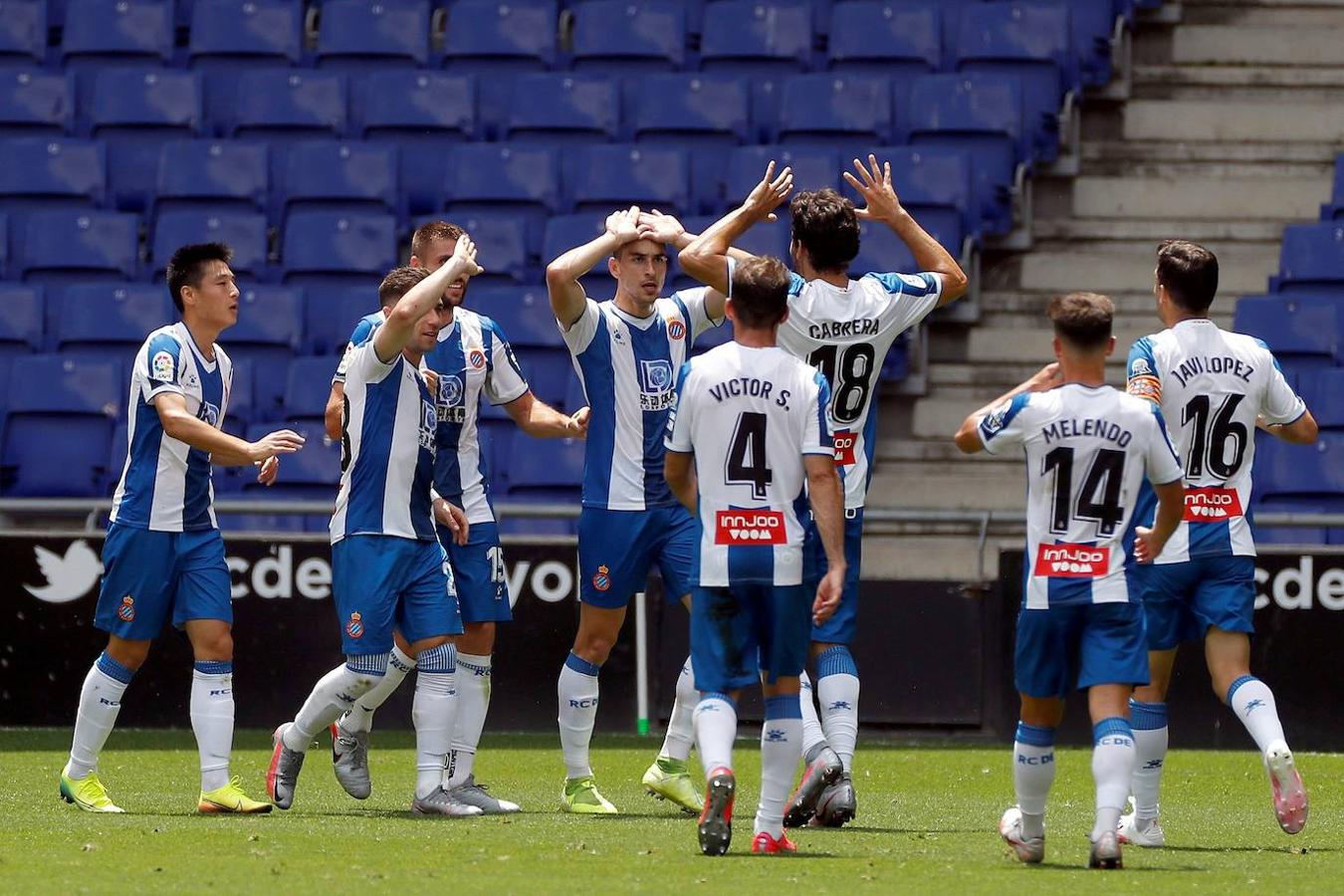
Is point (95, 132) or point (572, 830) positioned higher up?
point (95, 132)

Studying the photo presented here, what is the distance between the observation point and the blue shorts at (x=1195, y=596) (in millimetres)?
7305

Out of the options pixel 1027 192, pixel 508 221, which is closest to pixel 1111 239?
pixel 1027 192

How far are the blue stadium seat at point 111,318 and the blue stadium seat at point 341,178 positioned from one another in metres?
1.52

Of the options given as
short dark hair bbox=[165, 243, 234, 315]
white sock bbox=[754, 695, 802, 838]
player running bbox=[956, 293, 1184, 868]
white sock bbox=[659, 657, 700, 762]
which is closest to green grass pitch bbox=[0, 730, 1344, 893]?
white sock bbox=[754, 695, 802, 838]

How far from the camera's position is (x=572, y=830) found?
7492 mm

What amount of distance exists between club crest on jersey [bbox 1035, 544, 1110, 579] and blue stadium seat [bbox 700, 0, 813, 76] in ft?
33.4

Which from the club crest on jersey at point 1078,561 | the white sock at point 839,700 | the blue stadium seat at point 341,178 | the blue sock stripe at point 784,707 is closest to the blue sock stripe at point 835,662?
the white sock at point 839,700

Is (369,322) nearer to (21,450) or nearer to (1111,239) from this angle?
(21,450)

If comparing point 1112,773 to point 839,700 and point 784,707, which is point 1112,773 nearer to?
point 784,707

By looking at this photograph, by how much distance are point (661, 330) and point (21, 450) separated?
6807 millimetres

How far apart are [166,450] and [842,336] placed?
2729 mm

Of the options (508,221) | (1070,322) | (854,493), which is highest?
(508,221)

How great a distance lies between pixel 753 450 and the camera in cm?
655

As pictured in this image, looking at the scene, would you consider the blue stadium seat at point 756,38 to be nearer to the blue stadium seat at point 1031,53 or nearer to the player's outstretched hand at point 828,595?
the blue stadium seat at point 1031,53
